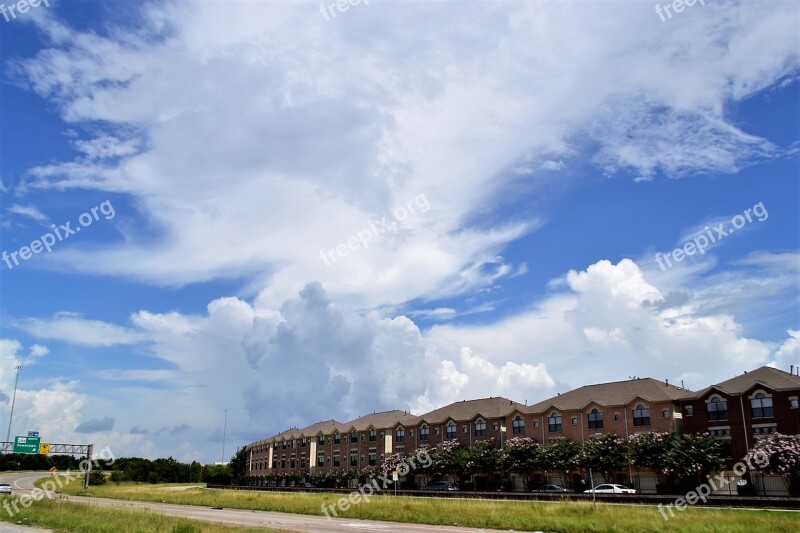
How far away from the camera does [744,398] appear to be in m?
62.6

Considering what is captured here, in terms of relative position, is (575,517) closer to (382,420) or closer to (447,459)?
(447,459)

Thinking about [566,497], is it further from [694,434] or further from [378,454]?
[378,454]

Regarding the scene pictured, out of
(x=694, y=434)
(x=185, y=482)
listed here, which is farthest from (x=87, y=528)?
(x=185, y=482)

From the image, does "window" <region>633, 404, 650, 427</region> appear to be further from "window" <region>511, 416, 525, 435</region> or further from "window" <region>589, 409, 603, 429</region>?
"window" <region>511, 416, 525, 435</region>

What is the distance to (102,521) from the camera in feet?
116

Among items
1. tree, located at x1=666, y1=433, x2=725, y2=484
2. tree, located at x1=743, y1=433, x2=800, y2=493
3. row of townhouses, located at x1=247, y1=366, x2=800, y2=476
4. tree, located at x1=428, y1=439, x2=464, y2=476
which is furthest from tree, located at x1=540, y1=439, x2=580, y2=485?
tree, located at x1=743, y1=433, x2=800, y2=493

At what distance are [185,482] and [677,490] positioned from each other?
112m

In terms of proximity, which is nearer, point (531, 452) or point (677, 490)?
point (677, 490)

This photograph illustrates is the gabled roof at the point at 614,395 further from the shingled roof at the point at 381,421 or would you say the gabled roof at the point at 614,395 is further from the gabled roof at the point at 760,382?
the shingled roof at the point at 381,421

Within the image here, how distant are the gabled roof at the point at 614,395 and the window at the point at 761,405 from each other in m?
6.56

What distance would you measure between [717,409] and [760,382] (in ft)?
16.6

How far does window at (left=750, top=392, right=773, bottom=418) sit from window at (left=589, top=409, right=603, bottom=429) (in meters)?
16.2

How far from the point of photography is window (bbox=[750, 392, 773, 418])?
60.9 meters
